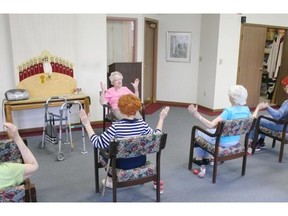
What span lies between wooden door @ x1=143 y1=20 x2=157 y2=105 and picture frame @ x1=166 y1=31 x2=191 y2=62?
31 cm

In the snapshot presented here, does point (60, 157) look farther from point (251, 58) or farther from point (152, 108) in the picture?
point (251, 58)

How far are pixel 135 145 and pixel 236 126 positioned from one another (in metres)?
1.21

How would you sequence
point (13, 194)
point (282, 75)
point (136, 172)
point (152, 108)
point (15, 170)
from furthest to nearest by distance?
point (282, 75)
point (152, 108)
point (136, 172)
point (15, 170)
point (13, 194)

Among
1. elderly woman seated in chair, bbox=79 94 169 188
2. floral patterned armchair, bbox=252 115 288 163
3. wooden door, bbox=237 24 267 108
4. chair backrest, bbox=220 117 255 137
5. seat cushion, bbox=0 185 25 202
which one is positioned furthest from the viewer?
wooden door, bbox=237 24 267 108

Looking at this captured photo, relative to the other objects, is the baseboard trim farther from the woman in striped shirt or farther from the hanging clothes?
the woman in striped shirt

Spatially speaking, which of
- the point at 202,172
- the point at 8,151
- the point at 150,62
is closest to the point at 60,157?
the point at 8,151

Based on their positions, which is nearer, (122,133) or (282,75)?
(122,133)

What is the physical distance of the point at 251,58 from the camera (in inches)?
239

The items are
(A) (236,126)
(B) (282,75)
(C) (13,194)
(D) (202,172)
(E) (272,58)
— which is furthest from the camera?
(E) (272,58)

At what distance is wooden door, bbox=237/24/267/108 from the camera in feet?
19.2

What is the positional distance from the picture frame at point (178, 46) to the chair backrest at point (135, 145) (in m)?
4.24

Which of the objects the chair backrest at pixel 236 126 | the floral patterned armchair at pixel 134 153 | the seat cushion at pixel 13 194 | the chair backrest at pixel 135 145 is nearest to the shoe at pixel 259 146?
the chair backrest at pixel 236 126

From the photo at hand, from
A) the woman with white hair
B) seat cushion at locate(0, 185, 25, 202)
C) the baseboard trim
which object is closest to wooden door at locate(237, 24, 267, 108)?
the baseboard trim

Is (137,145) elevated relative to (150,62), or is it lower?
lower
